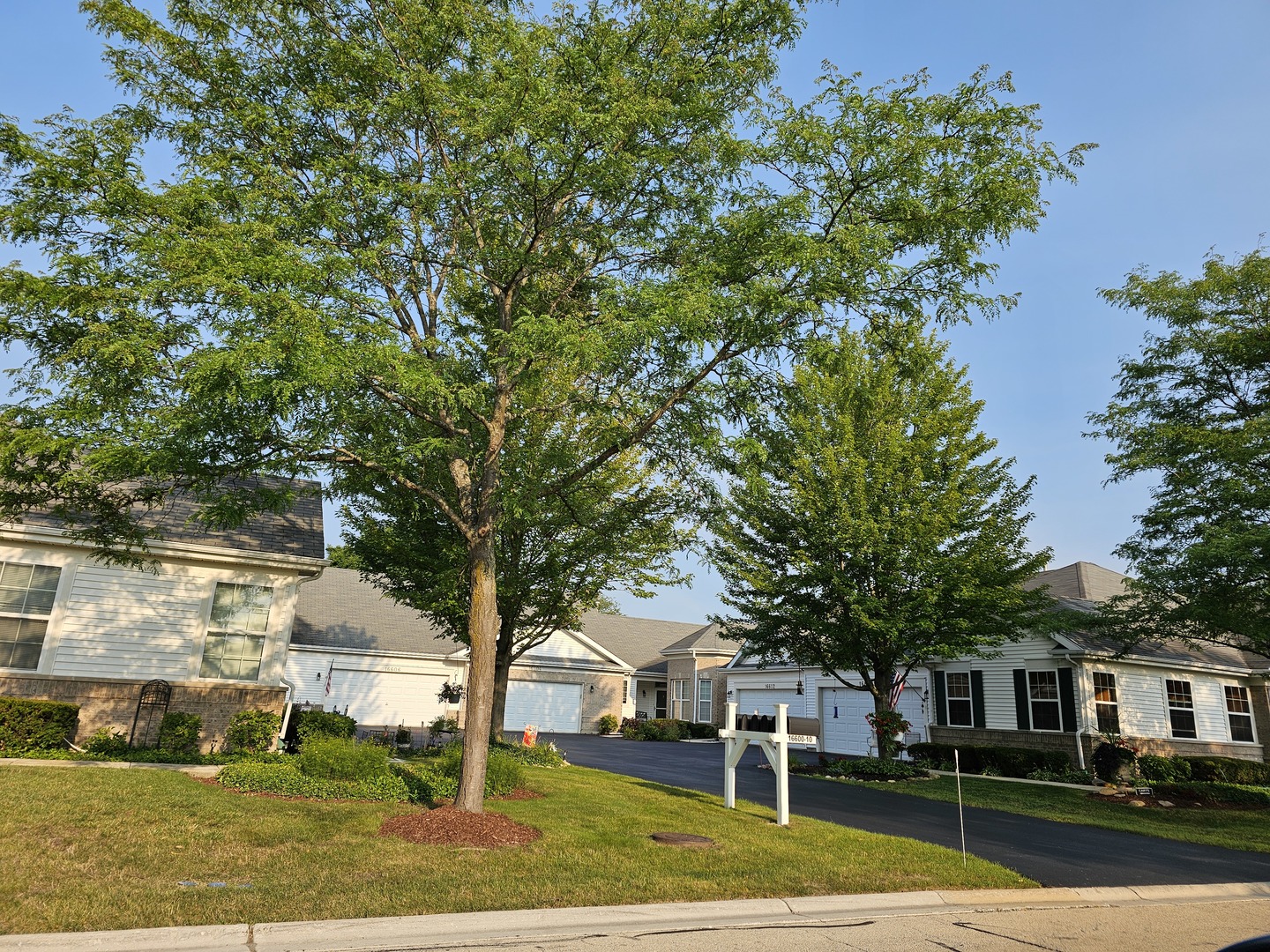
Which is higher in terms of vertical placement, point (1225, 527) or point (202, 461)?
point (1225, 527)

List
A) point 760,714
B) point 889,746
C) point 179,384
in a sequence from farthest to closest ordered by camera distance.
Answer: point 760,714 → point 889,746 → point 179,384

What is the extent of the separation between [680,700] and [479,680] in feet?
107

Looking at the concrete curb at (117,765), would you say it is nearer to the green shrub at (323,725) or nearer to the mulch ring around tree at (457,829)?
the green shrub at (323,725)

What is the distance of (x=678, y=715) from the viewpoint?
41.0 meters

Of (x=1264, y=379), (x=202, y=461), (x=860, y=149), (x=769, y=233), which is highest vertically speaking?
(x=1264, y=379)

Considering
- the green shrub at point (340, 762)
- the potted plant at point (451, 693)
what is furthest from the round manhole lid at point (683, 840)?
the potted plant at point (451, 693)

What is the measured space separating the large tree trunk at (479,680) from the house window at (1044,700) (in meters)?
21.1

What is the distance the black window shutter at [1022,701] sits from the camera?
25.4 m

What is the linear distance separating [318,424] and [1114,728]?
25.4 metres

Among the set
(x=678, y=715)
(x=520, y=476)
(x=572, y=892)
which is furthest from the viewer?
(x=678, y=715)

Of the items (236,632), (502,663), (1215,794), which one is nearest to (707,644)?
→ (502,663)

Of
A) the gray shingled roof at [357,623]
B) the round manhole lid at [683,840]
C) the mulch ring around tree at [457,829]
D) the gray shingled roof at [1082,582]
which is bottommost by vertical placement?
the round manhole lid at [683,840]

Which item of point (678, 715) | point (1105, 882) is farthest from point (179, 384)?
point (678, 715)

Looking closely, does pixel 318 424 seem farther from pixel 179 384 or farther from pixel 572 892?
pixel 572 892
